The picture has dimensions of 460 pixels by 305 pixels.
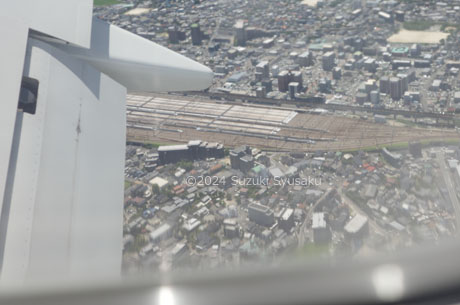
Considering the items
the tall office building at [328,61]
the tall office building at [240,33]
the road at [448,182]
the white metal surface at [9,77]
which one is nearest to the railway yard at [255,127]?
the road at [448,182]

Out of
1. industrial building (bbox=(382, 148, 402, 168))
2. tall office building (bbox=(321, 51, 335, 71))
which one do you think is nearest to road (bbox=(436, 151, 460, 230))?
industrial building (bbox=(382, 148, 402, 168))

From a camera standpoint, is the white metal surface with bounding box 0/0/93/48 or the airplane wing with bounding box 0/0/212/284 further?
the white metal surface with bounding box 0/0/93/48

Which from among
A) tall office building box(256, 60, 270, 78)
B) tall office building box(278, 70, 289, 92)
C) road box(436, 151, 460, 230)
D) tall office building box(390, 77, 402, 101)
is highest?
tall office building box(256, 60, 270, 78)

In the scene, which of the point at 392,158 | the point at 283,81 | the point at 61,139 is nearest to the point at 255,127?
the point at 283,81

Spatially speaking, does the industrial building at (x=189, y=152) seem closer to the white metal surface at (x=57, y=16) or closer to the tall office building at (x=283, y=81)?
the tall office building at (x=283, y=81)

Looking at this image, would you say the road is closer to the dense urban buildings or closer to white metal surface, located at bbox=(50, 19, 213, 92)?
the dense urban buildings

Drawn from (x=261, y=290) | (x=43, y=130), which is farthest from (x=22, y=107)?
(x=261, y=290)
